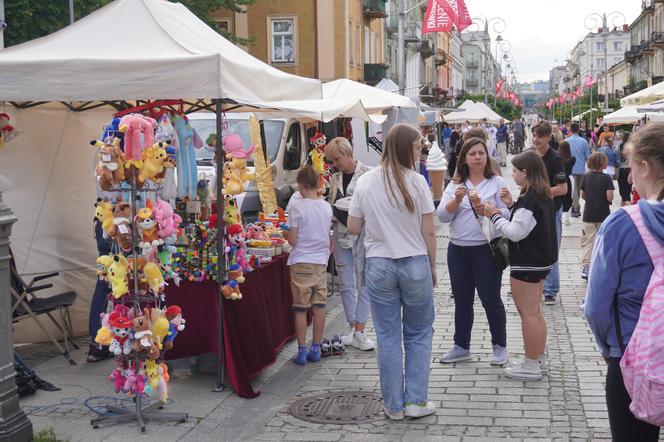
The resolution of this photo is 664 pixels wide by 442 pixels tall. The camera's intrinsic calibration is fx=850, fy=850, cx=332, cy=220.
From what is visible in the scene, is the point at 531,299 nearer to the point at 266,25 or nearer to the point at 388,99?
the point at 388,99

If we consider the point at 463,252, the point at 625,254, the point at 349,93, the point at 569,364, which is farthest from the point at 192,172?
the point at 349,93

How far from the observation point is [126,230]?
18.2 feet

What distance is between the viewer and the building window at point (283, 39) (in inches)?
1379

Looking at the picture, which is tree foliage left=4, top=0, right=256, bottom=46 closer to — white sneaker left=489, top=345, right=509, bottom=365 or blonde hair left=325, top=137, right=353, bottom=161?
blonde hair left=325, top=137, right=353, bottom=161

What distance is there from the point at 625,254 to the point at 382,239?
2351mm

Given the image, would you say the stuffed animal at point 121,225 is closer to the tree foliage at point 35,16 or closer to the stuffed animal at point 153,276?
the stuffed animal at point 153,276

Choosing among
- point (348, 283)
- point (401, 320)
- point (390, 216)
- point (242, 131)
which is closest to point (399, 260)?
point (390, 216)

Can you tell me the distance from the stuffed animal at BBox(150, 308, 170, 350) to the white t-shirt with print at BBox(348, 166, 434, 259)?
56.8 inches

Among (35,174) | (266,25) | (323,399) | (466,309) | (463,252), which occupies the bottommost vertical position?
(323,399)

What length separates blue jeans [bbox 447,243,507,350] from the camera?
261 inches

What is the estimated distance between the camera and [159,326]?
5.67m

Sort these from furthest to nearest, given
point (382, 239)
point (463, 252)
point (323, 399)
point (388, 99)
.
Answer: point (388, 99) → point (463, 252) → point (323, 399) → point (382, 239)

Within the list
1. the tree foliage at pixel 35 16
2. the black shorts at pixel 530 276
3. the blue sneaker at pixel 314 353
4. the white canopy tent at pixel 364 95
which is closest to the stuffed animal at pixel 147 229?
the blue sneaker at pixel 314 353

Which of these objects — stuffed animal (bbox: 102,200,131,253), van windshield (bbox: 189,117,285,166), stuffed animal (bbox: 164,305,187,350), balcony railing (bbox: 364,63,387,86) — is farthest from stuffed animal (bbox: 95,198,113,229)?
balcony railing (bbox: 364,63,387,86)
